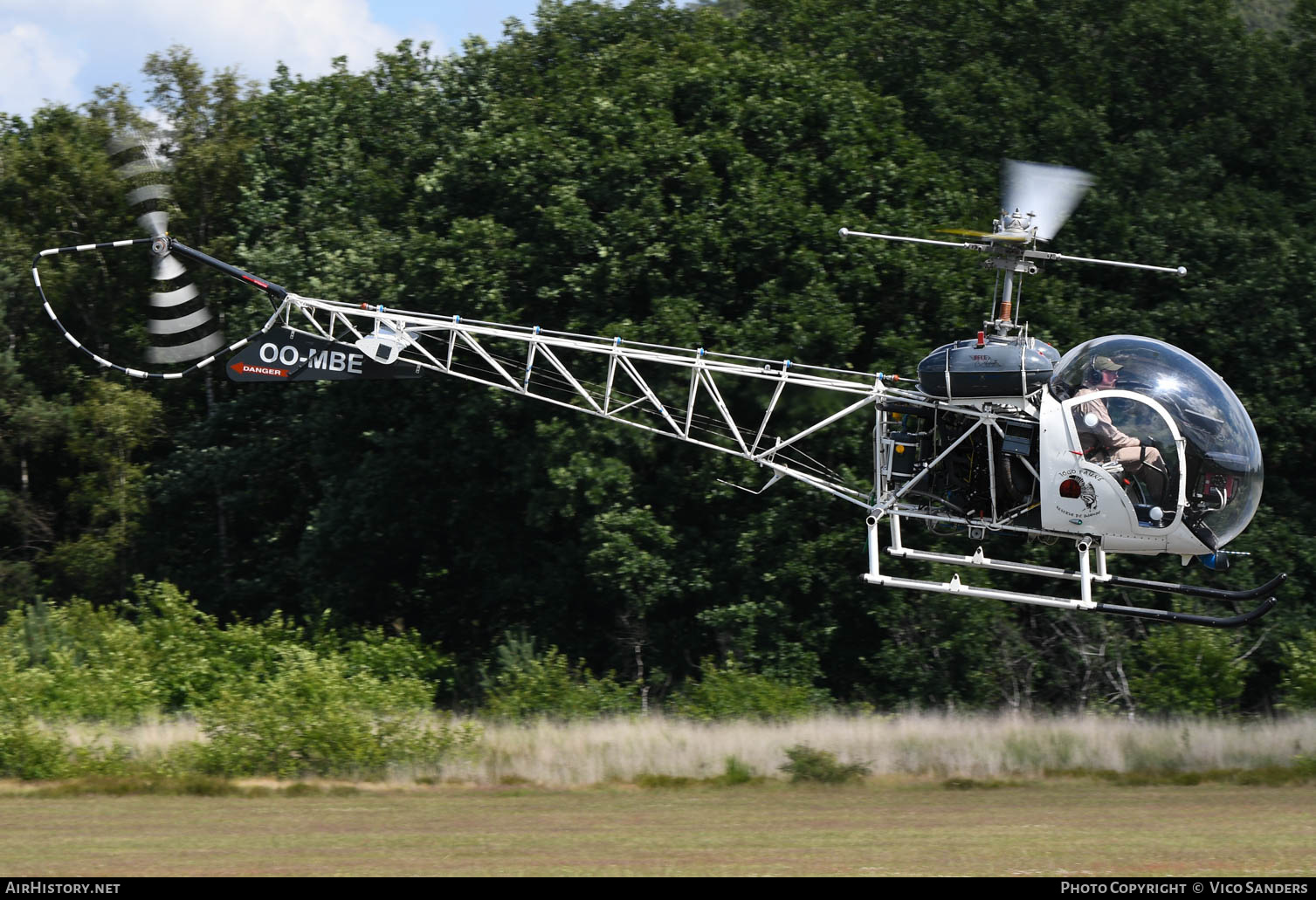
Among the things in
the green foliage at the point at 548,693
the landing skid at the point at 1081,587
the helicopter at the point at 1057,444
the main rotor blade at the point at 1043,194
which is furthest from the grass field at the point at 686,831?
the main rotor blade at the point at 1043,194

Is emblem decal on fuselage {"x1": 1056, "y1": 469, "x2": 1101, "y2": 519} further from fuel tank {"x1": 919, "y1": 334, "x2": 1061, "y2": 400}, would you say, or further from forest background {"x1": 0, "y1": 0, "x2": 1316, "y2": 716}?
forest background {"x1": 0, "y1": 0, "x2": 1316, "y2": 716}

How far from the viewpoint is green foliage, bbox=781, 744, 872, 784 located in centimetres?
1587

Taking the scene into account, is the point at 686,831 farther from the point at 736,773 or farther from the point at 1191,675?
the point at 1191,675

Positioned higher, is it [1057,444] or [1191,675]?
[1057,444]

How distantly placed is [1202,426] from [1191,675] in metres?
8.23

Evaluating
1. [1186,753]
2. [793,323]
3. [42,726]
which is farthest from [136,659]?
[1186,753]

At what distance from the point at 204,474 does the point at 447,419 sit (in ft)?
18.9

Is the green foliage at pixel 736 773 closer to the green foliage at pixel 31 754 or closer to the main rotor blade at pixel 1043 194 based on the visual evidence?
the main rotor blade at pixel 1043 194

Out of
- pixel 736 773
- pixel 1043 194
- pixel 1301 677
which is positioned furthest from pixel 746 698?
pixel 1043 194

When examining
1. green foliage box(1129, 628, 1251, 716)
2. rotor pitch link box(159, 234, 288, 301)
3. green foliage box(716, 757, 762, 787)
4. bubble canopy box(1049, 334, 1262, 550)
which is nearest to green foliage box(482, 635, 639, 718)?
green foliage box(716, 757, 762, 787)

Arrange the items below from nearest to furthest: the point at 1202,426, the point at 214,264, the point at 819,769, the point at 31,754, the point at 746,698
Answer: the point at 1202,426, the point at 214,264, the point at 819,769, the point at 31,754, the point at 746,698

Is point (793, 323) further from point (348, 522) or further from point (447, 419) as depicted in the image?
point (348, 522)

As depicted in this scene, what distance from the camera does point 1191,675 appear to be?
19906 millimetres

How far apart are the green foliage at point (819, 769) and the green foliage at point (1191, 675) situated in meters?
6.06
